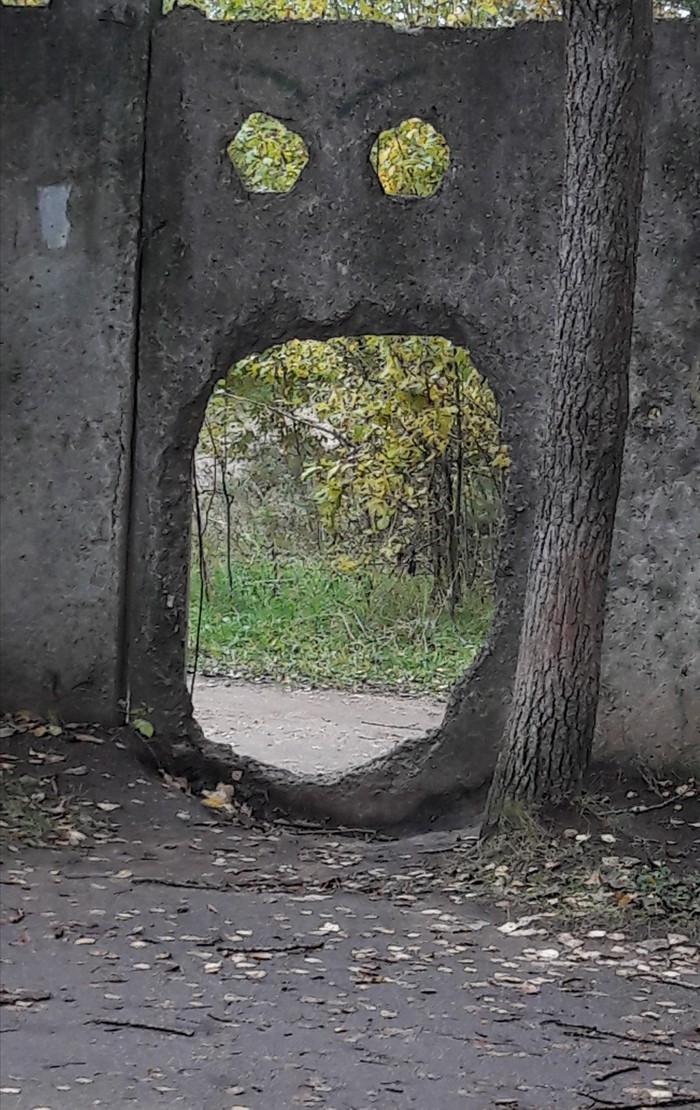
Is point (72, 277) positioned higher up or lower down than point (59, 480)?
higher up

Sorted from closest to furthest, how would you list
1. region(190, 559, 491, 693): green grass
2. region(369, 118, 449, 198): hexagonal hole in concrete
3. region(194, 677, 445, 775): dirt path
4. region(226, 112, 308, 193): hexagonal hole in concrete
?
region(194, 677, 445, 775): dirt path, region(369, 118, 449, 198): hexagonal hole in concrete, region(226, 112, 308, 193): hexagonal hole in concrete, region(190, 559, 491, 693): green grass

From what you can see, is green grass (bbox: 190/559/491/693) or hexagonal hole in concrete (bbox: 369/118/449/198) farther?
green grass (bbox: 190/559/491/693)

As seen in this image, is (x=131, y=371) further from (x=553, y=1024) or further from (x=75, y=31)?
(x=553, y=1024)

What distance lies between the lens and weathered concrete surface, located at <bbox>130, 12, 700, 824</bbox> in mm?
5766

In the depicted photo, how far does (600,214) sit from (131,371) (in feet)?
7.02

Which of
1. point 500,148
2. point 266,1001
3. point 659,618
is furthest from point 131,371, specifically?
point 266,1001

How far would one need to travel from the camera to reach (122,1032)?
3662 mm

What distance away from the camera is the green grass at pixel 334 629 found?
10336 millimetres

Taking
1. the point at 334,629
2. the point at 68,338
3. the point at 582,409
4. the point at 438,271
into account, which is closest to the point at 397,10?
the point at 334,629

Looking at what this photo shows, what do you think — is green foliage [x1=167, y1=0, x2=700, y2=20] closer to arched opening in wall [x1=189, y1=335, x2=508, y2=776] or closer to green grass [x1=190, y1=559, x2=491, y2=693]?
arched opening in wall [x1=189, y1=335, x2=508, y2=776]

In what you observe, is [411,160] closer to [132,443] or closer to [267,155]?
[267,155]

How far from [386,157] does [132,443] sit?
3.50m

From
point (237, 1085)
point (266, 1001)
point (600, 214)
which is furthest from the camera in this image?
point (600, 214)

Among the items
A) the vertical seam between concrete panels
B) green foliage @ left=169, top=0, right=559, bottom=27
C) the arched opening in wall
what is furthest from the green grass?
green foliage @ left=169, top=0, right=559, bottom=27
